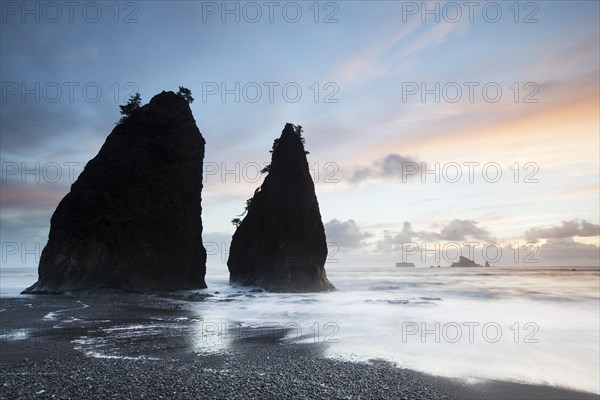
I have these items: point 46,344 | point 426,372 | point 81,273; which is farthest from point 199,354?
point 81,273

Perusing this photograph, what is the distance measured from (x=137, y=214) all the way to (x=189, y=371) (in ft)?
123

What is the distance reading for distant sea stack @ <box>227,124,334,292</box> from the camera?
161 ft

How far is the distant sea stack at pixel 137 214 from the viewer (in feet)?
133

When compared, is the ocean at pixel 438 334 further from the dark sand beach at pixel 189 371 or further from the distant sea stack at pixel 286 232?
the distant sea stack at pixel 286 232

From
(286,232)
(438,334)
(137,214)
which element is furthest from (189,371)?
(286,232)

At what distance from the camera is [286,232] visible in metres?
50.5

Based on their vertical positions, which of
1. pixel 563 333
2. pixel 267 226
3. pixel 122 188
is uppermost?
pixel 122 188

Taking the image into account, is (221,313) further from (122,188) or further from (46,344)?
(122,188)

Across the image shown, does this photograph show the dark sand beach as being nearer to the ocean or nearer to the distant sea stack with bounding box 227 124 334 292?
the ocean

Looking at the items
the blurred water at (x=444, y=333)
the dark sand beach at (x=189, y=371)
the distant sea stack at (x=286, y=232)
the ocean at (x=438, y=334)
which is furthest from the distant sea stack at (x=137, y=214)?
the dark sand beach at (x=189, y=371)

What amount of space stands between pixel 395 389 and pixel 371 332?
1096 centimetres

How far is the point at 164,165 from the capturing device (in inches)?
1973

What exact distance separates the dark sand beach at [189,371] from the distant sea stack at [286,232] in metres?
29.4

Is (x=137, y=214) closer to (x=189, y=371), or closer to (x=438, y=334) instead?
(x=438, y=334)
